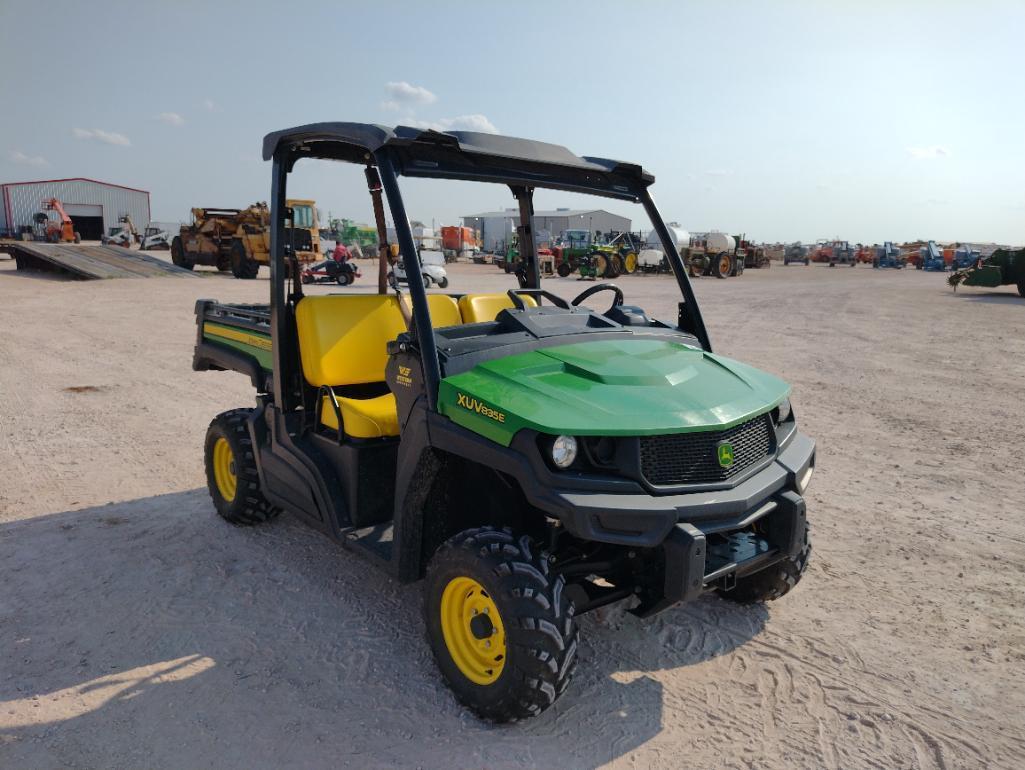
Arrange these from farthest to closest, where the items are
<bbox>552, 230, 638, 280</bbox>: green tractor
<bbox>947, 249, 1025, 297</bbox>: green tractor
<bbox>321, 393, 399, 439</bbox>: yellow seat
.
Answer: <bbox>552, 230, 638, 280</bbox>: green tractor, <bbox>947, 249, 1025, 297</bbox>: green tractor, <bbox>321, 393, 399, 439</bbox>: yellow seat

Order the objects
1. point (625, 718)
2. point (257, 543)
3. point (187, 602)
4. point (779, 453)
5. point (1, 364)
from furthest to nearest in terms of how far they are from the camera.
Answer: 1. point (1, 364)
2. point (257, 543)
3. point (187, 602)
4. point (779, 453)
5. point (625, 718)

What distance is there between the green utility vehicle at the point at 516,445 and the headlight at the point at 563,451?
0.01 meters

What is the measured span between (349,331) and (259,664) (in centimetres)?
165

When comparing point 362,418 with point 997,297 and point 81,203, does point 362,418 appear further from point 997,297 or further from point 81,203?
point 81,203

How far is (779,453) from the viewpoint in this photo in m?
3.05

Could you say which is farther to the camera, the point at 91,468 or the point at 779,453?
the point at 91,468

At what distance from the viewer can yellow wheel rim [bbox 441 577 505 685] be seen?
2.67 meters

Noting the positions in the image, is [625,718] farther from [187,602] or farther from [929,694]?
[187,602]

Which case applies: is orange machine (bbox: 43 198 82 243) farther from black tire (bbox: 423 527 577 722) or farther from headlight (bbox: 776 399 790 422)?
headlight (bbox: 776 399 790 422)

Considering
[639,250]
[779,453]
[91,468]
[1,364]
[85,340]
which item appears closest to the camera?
[779,453]

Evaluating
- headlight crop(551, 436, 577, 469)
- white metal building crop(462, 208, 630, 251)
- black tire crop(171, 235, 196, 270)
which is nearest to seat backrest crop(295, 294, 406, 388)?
headlight crop(551, 436, 577, 469)

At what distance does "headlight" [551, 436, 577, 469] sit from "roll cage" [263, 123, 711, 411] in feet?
1.87

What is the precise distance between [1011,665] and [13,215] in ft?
198

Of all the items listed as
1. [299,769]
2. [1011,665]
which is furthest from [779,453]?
[299,769]
